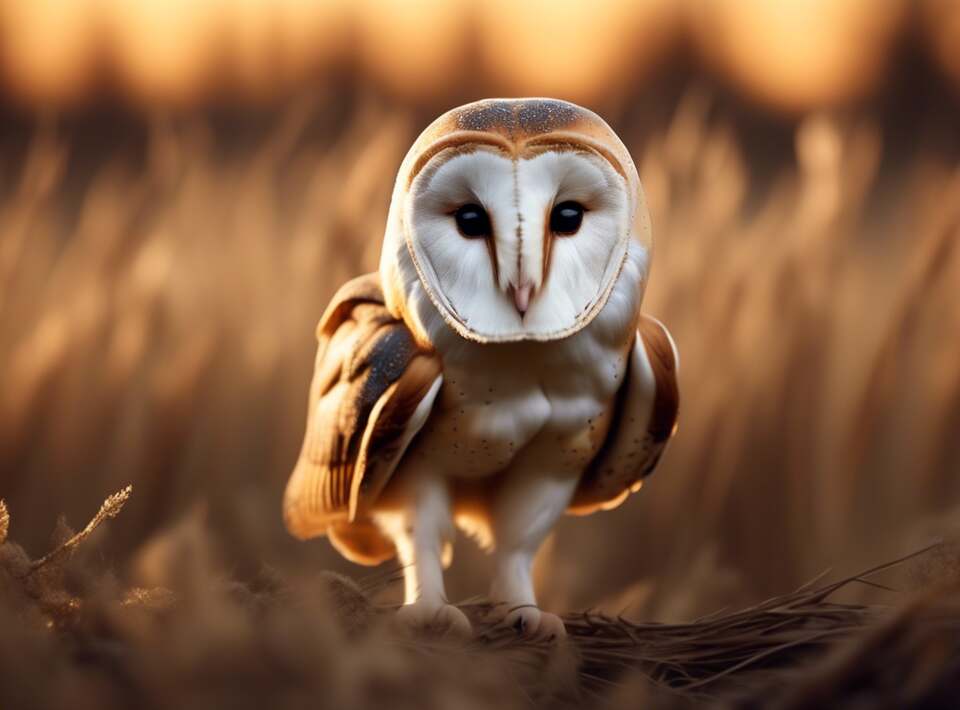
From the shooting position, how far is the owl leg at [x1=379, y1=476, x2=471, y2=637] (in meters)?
1.33

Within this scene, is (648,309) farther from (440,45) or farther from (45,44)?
(45,44)

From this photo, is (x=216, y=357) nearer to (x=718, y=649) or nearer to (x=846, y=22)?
(x=718, y=649)

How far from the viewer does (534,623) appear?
1.33 m

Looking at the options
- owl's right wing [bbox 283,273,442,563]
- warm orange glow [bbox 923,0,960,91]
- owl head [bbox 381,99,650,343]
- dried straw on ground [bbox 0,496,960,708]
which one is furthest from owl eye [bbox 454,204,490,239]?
warm orange glow [bbox 923,0,960,91]

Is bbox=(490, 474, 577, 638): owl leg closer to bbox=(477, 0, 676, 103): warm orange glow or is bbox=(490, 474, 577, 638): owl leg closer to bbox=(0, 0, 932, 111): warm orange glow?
bbox=(0, 0, 932, 111): warm orange glow

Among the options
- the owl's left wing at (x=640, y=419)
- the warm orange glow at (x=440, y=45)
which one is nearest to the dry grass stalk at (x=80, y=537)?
the owl's left wing at (x=640, y=419)

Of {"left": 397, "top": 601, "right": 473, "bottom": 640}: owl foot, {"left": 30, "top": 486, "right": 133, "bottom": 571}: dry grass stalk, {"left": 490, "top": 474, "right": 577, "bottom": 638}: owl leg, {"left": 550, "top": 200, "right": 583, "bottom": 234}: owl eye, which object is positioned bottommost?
{"left": 30, "top": 486, "right": 133, "bottom": 571}: dry grass stalk

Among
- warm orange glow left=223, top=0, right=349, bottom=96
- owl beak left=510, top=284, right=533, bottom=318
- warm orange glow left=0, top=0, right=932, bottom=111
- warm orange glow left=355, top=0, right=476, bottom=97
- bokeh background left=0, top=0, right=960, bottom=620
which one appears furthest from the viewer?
warm orange glow left=355, top=0, right=476, bottom=97

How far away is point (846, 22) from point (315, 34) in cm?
133

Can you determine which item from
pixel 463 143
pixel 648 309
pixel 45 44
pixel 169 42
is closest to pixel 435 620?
pixel 463 143

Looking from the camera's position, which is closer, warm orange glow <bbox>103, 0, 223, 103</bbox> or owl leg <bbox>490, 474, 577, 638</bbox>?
owl leg <bbox>490, 474, 577, 638</bbox>

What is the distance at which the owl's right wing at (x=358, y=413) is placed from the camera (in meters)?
1.28

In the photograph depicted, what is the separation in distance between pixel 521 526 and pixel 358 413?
224 millimetres

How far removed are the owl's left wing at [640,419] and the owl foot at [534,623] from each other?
0.18 metres
